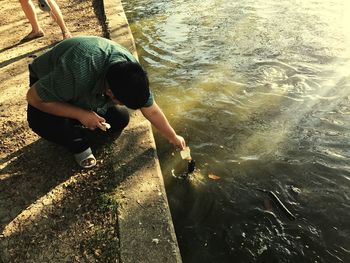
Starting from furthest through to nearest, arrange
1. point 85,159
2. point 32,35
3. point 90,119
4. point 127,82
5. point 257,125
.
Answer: point 32,35 → point 257,125 → point 85,159 → point 90,119 → point 127,82

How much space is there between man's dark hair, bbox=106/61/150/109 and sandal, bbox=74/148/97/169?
3.56 feet

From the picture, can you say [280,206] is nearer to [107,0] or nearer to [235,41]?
[235,41]

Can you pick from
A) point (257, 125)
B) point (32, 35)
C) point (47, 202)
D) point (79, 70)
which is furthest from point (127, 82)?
point (32, 35)

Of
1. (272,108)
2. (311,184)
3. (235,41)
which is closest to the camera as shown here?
(311,184)

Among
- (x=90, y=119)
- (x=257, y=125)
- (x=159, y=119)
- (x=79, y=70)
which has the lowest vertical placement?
(x=257, y=125)

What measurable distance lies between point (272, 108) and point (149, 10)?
4447 mm

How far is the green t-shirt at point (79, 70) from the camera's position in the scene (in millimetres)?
2611

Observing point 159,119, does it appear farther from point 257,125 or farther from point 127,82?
point 257,125

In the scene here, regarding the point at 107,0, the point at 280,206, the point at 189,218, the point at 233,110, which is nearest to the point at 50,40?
the point at 107,0

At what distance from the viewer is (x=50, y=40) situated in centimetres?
596

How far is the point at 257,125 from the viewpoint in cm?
406

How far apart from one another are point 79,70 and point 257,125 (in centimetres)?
221

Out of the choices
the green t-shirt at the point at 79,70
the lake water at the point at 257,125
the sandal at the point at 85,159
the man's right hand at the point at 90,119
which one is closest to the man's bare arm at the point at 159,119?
the green t-shirt at the point at 79,70

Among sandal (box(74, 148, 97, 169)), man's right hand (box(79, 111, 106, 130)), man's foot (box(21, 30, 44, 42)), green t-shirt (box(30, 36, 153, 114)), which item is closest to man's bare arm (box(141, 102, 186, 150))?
green t-shirt (box(30, 36, 153, 114))
